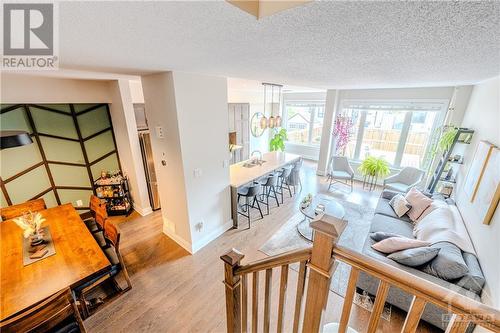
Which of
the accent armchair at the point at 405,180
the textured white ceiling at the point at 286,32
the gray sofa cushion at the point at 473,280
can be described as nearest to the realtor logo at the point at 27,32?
the textured white ceiling at the point at 286,32

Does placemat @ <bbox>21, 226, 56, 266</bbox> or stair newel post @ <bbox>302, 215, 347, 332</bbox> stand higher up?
stair newel post @ <bbox>302, 215, 347, 332</bbox>

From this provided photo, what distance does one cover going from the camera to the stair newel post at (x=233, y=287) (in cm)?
121

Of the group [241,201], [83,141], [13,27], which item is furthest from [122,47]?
[241,201]

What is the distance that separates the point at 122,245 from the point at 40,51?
9.36 feet

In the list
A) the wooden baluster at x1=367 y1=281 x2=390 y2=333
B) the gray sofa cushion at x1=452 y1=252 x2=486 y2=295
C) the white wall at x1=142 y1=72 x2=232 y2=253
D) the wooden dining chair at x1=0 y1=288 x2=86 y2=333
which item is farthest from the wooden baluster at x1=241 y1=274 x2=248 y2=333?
the gray sofa cushion at x1=452 y1=252 x2=486 y2=295

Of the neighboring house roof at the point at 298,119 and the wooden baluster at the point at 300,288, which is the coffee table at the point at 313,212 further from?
the neighboring house roof at the point at 298,119

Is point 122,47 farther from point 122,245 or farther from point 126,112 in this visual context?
point 122,245

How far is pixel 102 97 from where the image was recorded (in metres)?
3.63

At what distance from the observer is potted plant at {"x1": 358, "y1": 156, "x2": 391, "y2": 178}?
500cm

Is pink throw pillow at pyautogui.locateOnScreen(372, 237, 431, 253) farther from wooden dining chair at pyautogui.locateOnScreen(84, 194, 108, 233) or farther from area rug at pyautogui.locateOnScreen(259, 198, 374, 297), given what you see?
wooden dining chair at pyautogui.locateOnScreen(84, 194, 108, 233)

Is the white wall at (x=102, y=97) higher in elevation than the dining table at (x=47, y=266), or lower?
higher

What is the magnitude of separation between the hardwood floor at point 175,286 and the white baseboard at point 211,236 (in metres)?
0.07

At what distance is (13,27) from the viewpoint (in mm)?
889

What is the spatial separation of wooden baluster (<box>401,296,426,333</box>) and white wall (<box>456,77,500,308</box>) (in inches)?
56.6
